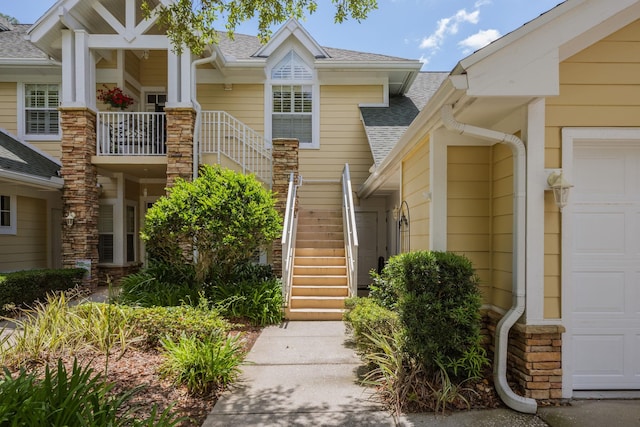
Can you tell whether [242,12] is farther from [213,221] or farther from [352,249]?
[352,249]

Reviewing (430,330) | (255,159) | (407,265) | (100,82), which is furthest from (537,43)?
(100,82)

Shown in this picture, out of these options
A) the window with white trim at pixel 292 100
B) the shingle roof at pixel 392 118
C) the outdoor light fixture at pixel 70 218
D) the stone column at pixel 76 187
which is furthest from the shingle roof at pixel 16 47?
the shingle roof at pixel 392 118

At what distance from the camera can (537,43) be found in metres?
3.30

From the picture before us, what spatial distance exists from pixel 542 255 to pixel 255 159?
7.80 meters

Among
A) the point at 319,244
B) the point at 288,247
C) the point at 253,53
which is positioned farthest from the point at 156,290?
the point at 253,53

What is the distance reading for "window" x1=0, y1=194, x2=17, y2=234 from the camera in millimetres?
9000

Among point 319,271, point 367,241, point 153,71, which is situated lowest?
point 319,271

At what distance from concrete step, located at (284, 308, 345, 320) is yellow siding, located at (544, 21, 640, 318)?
3836 mm

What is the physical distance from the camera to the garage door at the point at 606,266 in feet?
Answer: 12.2

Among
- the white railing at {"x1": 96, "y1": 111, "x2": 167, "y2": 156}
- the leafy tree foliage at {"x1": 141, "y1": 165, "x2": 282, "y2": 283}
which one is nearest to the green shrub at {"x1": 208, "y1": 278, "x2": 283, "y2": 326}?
the leafy tree foliage at {"x1": 141, "y1": 165, "x2": 282, "y2": 283}

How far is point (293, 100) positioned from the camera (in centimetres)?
1116

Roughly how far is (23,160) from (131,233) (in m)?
3.30

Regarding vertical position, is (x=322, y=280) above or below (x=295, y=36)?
below

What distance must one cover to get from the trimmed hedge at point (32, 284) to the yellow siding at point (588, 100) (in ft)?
24.5
